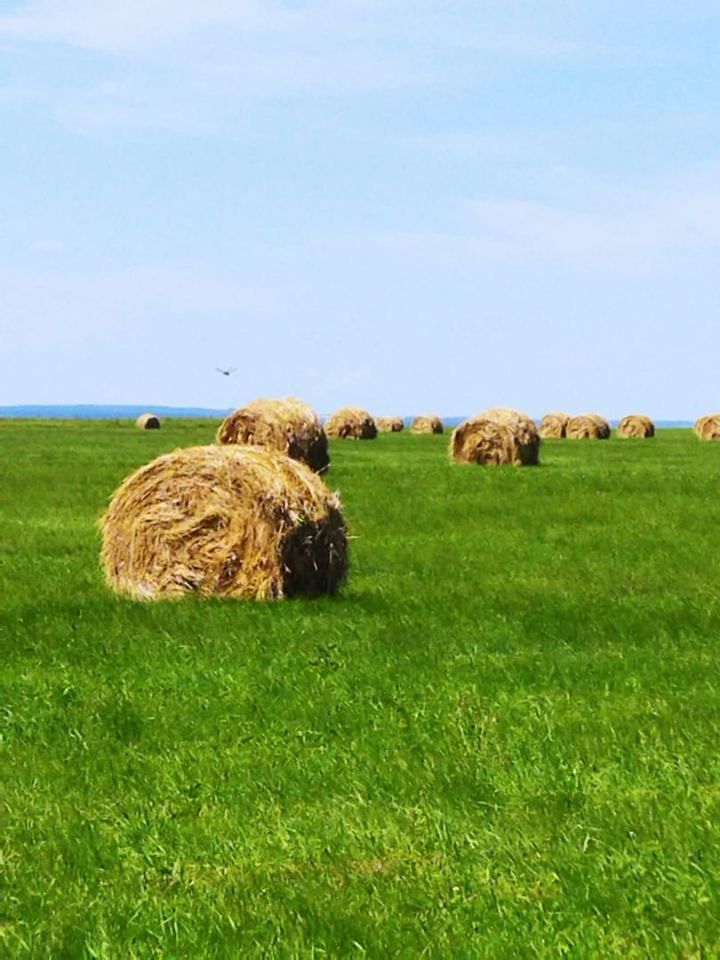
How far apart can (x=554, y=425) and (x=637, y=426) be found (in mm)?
3638

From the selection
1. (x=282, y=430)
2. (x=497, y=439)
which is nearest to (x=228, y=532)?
(x=282, y=430)

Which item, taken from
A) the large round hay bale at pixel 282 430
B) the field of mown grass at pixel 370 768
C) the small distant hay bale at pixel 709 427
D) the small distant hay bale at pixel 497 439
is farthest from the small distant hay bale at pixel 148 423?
the field of mown grass at pixel 370 768

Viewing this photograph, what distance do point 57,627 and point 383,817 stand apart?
6.21 m

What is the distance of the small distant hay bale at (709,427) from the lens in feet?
195

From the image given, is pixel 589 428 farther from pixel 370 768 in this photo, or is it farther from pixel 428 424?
pixel 370 768

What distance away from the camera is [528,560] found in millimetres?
18281

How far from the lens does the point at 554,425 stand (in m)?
64.7

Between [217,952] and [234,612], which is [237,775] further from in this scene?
[234,612]

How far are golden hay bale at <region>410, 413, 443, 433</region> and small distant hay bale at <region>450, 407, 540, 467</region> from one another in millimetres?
30732

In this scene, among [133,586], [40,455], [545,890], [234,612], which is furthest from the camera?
[40,455]

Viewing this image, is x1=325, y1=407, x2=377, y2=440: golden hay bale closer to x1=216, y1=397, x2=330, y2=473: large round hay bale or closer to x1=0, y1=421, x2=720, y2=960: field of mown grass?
x1=216, y1=397, x2=330, y2=473: large round hay bale

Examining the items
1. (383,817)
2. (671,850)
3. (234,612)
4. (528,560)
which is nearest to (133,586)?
(234,612)

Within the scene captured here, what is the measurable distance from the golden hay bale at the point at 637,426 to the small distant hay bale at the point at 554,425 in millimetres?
2625

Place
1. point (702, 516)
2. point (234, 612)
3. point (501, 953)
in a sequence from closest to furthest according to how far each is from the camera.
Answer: point (501, 953) < point (234, 612) < point (702, 516)
